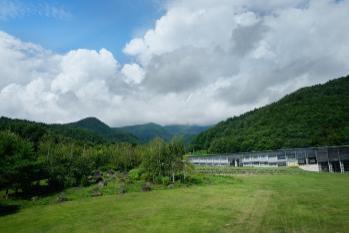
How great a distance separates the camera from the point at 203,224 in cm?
2145

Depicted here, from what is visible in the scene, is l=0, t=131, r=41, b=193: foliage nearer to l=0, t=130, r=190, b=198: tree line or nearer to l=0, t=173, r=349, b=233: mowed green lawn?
l=0, t=130, r=190, b=198: tree line

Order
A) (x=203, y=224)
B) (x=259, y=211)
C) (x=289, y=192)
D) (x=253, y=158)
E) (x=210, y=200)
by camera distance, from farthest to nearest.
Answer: (x=253, y=158), (x=289, y=192), (x=210, y=200), (x=259, y=211), (x=203, y=224)

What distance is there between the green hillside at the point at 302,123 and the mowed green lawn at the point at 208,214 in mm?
76886

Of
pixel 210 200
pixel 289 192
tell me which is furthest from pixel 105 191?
pixel 289 192

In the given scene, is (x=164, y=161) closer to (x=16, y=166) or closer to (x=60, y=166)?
(x=60, y=166)

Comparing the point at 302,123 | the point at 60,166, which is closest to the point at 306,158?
the point at 302,123

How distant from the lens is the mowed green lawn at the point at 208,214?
2038 cm

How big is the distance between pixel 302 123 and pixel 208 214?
98.5 m

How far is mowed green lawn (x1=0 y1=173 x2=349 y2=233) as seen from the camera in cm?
2038

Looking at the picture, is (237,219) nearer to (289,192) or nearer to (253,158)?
(289,192)

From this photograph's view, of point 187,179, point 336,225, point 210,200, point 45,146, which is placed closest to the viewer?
point 336,225

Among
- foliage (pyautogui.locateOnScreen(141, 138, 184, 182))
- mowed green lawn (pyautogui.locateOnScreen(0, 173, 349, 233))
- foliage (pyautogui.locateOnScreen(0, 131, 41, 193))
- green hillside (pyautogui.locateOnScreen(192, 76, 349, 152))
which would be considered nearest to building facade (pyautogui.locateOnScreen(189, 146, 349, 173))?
green hillside (pyautogui.locateOnScreen(192, 76, 349, 152))

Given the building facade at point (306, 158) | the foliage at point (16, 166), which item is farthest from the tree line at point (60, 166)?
the building facade at point (306, 158)

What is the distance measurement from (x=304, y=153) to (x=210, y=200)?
4853 cm
